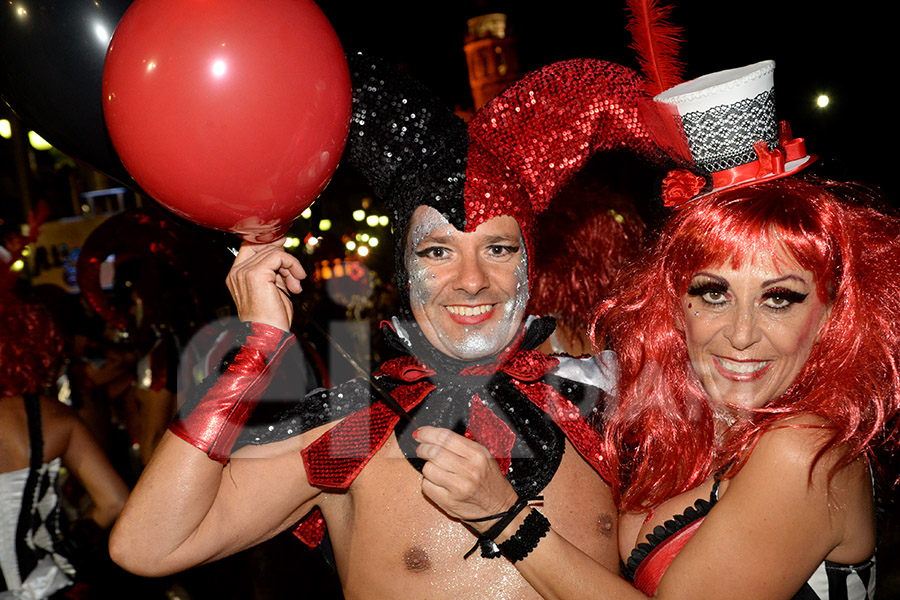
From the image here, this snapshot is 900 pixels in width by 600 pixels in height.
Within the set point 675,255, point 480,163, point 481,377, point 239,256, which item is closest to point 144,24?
point 239,256

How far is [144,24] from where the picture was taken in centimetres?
149

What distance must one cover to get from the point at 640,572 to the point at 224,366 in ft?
3.88

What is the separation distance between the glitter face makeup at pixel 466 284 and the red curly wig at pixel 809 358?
16.2 inches

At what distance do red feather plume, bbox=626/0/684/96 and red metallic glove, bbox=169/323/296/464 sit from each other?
1.25m

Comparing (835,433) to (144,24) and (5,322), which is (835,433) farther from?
(5,322)

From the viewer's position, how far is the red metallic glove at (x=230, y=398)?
66.9 inches

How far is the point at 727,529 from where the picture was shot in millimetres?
1680

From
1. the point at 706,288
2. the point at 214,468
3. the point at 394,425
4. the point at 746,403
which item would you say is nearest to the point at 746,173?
the point at 706,288

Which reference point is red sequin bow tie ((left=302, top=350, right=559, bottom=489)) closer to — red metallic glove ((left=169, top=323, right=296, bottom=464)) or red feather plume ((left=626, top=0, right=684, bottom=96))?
red metallic glove ((left=169, top=323, right=296, bottom=464))

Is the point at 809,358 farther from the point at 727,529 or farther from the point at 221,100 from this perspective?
the point at 221,100

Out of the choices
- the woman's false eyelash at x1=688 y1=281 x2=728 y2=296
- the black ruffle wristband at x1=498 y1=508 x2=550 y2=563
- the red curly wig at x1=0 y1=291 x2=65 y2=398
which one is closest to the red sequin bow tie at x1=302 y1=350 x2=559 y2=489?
the black ruffle wristband at x1=498 y1=508 x2=550 y2=563

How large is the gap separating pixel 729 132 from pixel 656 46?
0.34 metres

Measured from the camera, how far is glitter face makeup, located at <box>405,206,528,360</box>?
6.46ft

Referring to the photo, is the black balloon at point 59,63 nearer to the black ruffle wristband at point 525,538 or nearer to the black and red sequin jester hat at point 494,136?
the black and red sequin jester hat at point 494,136
